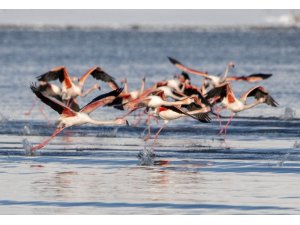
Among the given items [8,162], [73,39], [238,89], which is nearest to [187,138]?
[8,162]

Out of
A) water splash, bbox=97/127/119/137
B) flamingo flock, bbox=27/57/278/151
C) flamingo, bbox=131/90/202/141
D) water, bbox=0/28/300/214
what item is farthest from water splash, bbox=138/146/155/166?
water splash, bbox=97/127/119/137

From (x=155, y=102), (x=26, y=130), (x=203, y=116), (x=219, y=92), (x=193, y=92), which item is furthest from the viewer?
(x=219, y=92)

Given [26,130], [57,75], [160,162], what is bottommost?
[160,162]

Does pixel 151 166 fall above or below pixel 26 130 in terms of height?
below

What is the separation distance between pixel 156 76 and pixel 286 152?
27460 millimetres

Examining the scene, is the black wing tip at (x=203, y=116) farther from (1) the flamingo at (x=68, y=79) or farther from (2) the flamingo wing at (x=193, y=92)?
(1) the flamingo at (x=68, y=79)

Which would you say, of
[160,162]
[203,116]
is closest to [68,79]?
[203,116]

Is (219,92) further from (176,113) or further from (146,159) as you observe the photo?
(146,159)

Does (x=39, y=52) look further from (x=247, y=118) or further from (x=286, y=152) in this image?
(x=286, y=152)

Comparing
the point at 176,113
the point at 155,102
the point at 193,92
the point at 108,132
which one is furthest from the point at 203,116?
the point at 193,92

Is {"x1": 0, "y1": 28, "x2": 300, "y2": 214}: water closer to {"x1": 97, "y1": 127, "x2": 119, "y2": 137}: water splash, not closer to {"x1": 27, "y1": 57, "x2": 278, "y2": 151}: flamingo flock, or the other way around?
{"x1": 97, "y1": 127, "x2": 119, "y2": 137}: water splash

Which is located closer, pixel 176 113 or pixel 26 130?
pixel 176 113

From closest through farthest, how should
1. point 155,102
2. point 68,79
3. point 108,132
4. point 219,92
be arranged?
1. point 155,102
2. point 108,132
3. point 219,92
4. point 68,79
